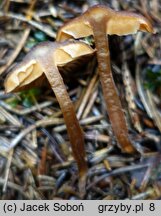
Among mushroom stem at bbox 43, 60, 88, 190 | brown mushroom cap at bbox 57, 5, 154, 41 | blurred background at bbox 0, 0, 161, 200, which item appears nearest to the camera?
brown mushroom cap at bbox 57, 5, 154, 41

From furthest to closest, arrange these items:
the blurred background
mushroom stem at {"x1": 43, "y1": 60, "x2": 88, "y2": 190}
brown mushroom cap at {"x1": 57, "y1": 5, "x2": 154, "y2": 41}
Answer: the blurred background → mushroom stem at {"x1": 43, "y1": 60, "x2": 88, "y2": 190} → brown mushroom cap at {"x1": 57, "y1": 5, "x2": 154, "y2": 41}

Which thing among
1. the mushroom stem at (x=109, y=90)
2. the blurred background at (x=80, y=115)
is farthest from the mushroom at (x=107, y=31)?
the blurred background at (x=80, y=115)

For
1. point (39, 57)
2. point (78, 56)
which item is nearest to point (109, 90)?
point (78, 56)

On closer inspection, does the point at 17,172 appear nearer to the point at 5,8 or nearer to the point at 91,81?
the point at 91,81

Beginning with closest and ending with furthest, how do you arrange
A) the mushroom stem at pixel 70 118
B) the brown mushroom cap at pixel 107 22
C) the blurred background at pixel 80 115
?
1. the brown mushroom cap at pixel 107 22
2. the mushroom stem at pixel 70 118
3. the blurred background at pixel 80 115

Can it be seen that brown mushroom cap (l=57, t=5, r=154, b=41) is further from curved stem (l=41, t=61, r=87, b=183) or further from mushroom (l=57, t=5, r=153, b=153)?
curved stem (l=41, t=61, r=87, b=183)

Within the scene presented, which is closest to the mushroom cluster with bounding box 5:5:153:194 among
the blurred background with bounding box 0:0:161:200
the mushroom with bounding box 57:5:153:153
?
the mushroom with bounding box 57:5:153:153

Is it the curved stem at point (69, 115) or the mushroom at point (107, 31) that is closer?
the mushroom at point (107, 31)

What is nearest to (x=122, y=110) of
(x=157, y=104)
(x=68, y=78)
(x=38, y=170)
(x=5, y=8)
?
(x=157, y=104)

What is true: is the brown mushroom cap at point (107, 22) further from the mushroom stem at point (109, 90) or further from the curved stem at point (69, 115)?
the curved stem at point (69, 115)
